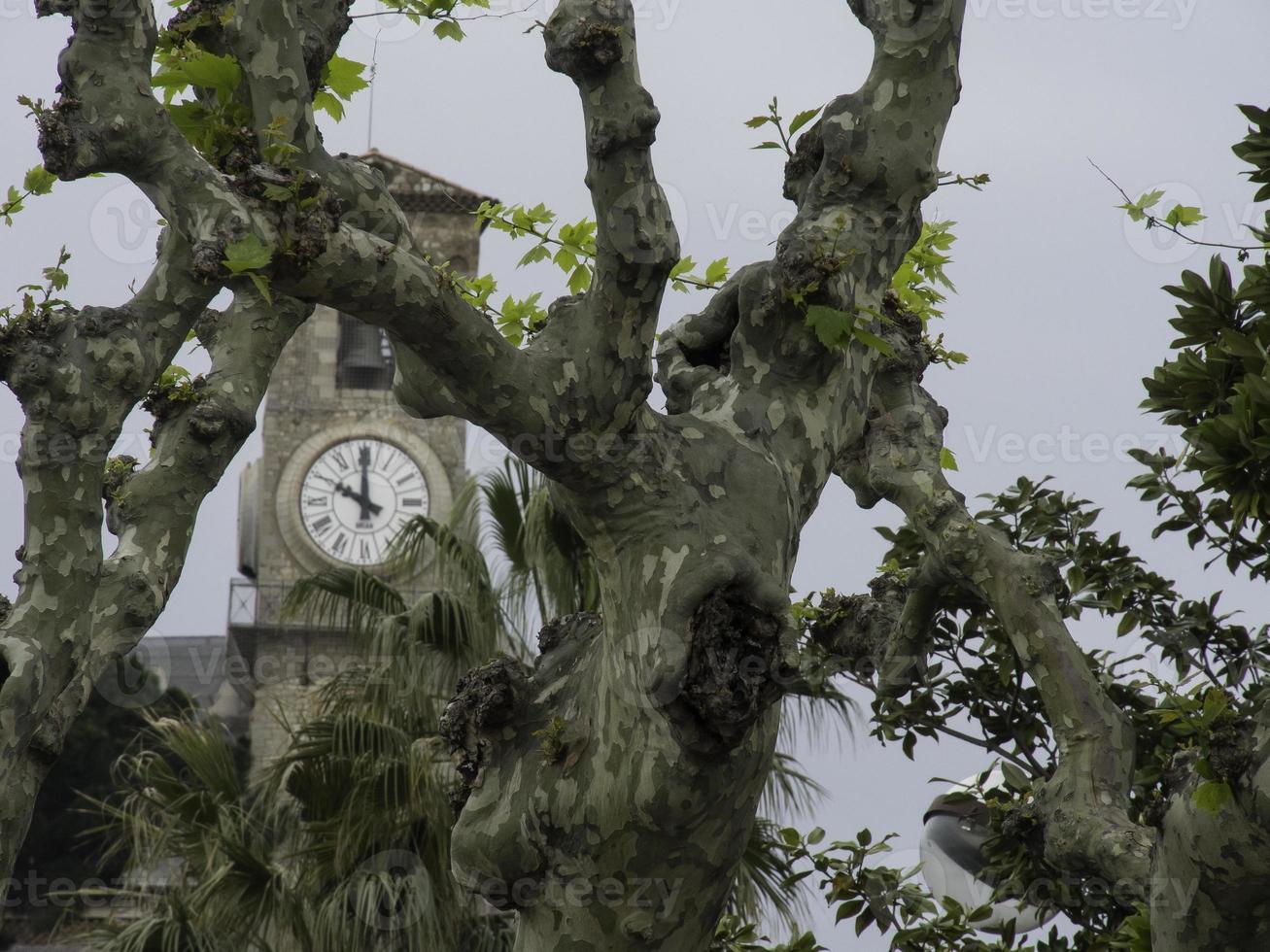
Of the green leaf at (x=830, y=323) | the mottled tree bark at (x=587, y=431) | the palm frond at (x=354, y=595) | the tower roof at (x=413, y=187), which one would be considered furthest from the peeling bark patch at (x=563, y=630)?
the tower roof at (x=413, y=187)

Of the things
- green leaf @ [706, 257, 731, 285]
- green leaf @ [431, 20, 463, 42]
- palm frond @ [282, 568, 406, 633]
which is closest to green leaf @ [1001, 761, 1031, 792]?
green leaf @ [706, 257, 731, 285]

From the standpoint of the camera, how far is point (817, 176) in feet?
13.8

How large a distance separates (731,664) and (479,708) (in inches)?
24.3

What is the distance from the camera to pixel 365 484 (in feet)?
86.8

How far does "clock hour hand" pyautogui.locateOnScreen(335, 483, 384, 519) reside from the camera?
2641 cm

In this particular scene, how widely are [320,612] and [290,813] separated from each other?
2.30m

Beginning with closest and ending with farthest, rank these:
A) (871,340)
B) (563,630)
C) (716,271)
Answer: (871,340) → (563,630) → (716,271)

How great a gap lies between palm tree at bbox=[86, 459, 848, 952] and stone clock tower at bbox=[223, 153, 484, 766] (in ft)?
46.2

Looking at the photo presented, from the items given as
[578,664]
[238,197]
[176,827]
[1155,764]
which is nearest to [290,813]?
[176,827]

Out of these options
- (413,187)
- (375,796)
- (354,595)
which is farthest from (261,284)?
(413,187)

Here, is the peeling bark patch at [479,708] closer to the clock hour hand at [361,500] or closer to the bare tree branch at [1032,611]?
the bare tree branch at [1032,611]

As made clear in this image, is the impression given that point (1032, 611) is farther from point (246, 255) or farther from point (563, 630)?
point (246, 255)

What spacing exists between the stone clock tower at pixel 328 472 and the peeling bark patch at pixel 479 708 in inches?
869

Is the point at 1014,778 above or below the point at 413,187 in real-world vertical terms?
below
